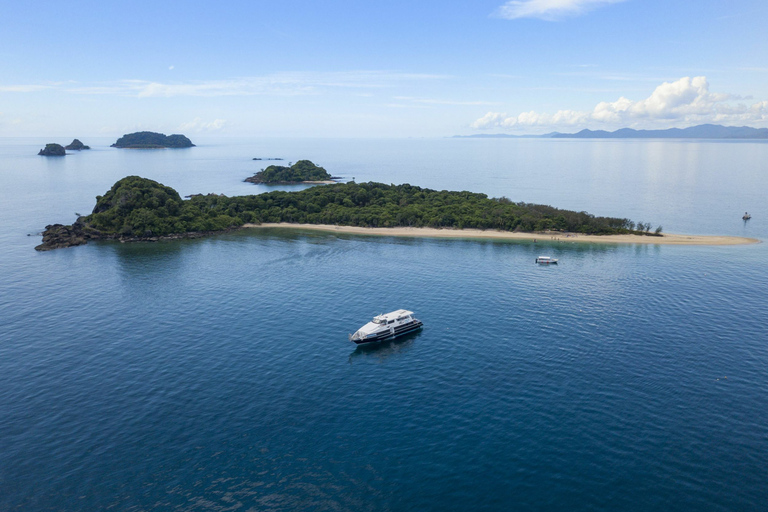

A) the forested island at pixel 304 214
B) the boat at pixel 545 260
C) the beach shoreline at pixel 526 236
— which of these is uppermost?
the forested island at pixel 304 214

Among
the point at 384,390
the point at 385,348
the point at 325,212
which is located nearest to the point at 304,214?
the point at 325,212

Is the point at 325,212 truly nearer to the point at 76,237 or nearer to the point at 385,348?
the point at 76,237

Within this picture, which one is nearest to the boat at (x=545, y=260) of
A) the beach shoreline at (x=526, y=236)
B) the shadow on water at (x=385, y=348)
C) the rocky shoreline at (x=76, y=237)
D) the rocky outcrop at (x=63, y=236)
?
the beach shoreline at (x=526, y=236)

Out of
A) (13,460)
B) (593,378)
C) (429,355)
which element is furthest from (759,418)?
(13,460)

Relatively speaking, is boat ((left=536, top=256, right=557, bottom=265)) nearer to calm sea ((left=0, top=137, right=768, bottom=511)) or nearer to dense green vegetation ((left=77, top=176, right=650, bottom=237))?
calm sea ((left=0, top=137, right=768, bottom=511))

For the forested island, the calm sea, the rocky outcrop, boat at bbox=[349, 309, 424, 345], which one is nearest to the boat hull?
boat at bbox=[349, 309, 424, 345]

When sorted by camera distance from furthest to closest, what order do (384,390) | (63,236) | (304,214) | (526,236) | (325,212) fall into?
(304,214) → (325,212) → (526,236) → (63,236) → (384,390)

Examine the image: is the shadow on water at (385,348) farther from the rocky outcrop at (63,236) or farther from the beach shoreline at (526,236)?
the rocky outcrop at (63,236)
